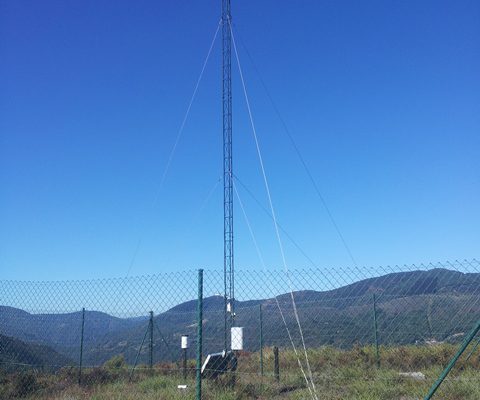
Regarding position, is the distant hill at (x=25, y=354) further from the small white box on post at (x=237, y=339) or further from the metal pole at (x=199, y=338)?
the metal pole at (x=199, y=338)

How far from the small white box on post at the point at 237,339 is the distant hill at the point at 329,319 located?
526mm

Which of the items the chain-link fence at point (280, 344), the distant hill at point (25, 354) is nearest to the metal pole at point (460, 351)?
the chain-link fence at point (280, 344)

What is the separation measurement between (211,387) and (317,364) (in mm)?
3487

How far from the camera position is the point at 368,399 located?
692 cm

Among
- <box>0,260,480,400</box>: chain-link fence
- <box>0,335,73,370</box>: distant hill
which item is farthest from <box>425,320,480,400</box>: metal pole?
<box>0,335,73,370</box>: distant hill

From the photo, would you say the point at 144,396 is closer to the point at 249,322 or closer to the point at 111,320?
the point at 111,320

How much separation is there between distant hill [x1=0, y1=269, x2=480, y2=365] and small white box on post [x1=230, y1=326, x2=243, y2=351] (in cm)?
53

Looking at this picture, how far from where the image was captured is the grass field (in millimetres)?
7582

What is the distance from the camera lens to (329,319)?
822 centimetres

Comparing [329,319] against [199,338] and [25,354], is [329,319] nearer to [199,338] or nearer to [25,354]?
[199,338]

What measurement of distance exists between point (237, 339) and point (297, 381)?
1347mm

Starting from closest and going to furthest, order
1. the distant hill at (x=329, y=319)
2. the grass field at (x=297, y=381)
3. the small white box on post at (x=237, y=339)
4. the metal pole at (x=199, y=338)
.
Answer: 1. the metal pole at (x=199, y=338)
2. the distant hill at (x=329, y=319)
3. the grass field at (x=297, y=381)
4. the small white box on post at (x=237, y=339)

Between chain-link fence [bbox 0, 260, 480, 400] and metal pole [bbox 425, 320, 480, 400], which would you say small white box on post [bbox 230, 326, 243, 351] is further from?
metal pole [bbox 425, 320, 480, 400]

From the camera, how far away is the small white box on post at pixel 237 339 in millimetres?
9188
